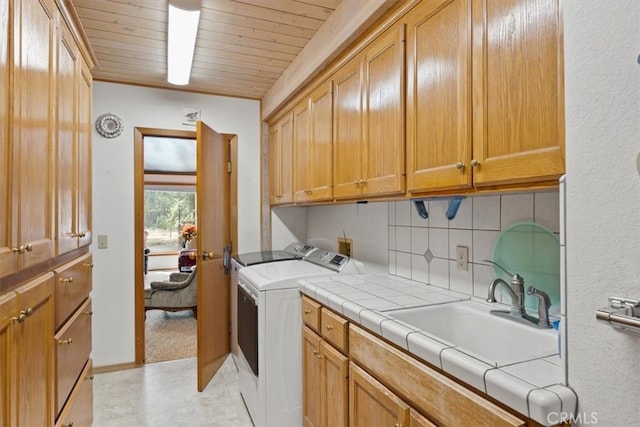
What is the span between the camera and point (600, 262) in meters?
0.75

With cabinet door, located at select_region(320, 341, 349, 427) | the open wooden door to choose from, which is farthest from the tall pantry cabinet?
cabinet door, located at select_region(320, 341, 349, 427)

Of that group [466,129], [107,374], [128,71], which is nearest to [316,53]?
[466,129]

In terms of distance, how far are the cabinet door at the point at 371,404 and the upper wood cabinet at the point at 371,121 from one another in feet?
2.62

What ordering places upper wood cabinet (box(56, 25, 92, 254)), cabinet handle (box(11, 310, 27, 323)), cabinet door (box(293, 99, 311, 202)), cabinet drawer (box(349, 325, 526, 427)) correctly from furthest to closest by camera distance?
cabinet door (box(293, 99, 311, 202))
upper wood cabinet (box(56, 25, 92, 254))
cabinet handle (box(11, 310, 27, 323))
cabinet drawer (box(349, 325, 526, 427))

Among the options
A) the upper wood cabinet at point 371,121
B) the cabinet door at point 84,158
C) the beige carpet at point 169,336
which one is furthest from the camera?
the beige carpet at point 169,336

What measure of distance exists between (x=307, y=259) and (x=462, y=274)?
1.36m

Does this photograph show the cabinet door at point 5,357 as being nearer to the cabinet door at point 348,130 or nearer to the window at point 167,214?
the cabinet door at point 348,130

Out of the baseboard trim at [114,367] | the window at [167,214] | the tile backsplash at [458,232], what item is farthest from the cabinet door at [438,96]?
the window at [167,214]

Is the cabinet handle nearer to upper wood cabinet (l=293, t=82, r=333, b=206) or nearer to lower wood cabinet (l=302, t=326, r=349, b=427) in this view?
lower wood cabinet (l=302, t=326, r=349, b=427)

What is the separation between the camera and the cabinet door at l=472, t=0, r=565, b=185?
927 millimetres

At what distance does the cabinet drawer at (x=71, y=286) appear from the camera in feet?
4.74

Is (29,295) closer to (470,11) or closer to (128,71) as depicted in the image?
(470,11)

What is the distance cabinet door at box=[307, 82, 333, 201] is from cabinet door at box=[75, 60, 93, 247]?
135cm

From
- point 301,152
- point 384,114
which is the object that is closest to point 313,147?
point 301,152
